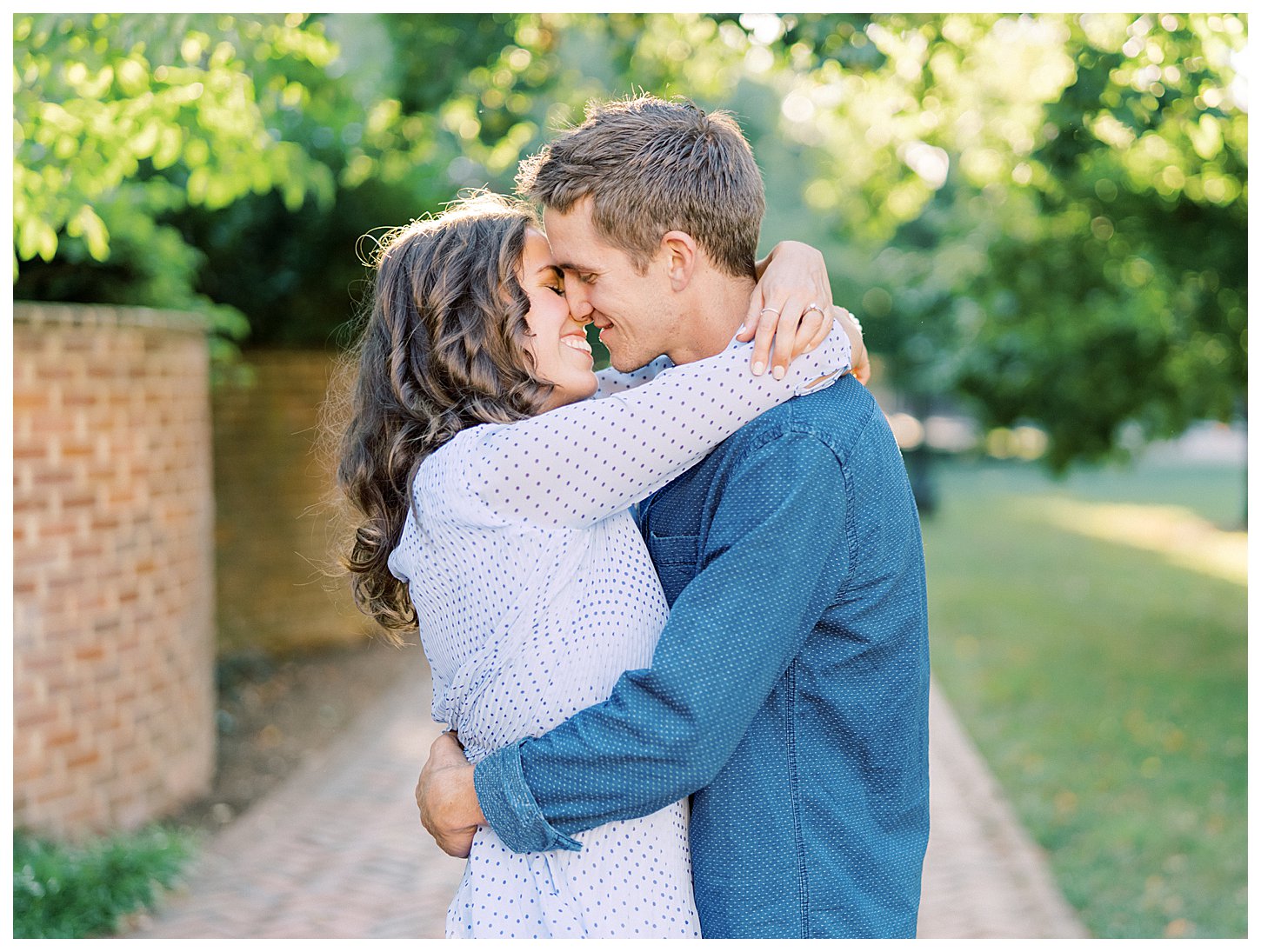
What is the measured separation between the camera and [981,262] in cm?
1032

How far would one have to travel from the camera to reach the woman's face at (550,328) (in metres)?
2.07

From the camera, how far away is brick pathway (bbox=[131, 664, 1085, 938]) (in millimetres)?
4695

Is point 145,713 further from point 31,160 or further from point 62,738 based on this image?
point 31,160

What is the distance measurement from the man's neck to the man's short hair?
0.12 feet

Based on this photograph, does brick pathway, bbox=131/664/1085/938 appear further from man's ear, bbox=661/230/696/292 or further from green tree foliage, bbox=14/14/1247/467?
man's ear, bbox=661/230/696/292

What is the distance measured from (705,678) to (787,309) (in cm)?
63

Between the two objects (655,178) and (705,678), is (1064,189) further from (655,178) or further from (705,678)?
(705,678)

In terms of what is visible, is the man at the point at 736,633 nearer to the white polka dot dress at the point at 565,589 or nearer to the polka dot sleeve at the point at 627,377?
the white polka dot dress at the point at 565,589

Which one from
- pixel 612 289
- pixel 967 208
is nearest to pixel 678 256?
pixel 612 289

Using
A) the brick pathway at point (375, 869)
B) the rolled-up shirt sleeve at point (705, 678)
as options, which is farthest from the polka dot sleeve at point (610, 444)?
the brick pathway at point (375, 869)

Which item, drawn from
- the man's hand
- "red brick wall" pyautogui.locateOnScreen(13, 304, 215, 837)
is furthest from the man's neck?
"red brick wall" pyautogui.locateOnScreen(13, 304, 215, 837)

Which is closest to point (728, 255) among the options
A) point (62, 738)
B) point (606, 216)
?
point (606, 216)

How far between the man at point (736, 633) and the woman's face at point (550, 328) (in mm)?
40

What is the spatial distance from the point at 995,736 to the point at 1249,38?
17.1 ft
